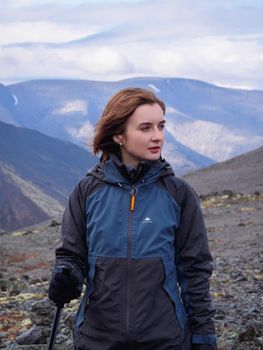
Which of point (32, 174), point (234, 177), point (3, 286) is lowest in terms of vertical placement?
point (32, 174)

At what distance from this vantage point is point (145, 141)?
3.73 m

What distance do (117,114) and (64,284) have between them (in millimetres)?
922

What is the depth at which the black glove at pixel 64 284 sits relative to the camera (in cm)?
357

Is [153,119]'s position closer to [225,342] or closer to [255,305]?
[225,342]

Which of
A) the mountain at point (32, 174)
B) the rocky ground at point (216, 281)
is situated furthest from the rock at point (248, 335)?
the mountain at point (32, 174)

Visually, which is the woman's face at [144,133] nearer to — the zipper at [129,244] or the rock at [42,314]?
the zipper at [129,244]

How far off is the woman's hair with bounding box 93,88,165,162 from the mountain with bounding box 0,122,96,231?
92038 mm

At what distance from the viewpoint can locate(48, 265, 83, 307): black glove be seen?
3.57 m

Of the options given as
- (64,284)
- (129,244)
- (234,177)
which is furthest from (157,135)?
(234,177)

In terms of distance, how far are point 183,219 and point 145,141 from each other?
46cm

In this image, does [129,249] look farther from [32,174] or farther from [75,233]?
[32,174]

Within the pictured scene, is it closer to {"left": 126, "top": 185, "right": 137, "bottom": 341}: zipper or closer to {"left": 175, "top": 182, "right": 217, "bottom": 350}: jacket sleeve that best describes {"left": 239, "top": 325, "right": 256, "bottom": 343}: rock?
{"left": 175, "top": 182, "right": 217, "bottom": 350}: jacket sleeve

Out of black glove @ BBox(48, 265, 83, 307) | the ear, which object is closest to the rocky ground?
black glove @ BBox(48, 265, 83, 307)

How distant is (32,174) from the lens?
164m
